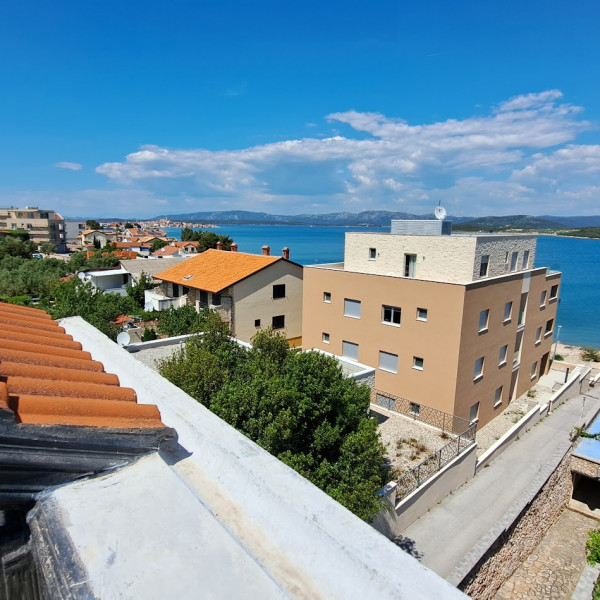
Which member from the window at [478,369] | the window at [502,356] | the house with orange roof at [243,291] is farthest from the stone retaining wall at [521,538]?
the house with orange roof at [243,291]

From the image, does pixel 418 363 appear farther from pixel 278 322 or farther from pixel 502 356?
pixel 278 322

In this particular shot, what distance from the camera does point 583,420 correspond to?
27.1 m

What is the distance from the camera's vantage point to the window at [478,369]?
76.0ft

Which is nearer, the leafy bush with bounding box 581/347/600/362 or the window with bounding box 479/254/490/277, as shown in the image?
the window with bounding box 479/254/490/277

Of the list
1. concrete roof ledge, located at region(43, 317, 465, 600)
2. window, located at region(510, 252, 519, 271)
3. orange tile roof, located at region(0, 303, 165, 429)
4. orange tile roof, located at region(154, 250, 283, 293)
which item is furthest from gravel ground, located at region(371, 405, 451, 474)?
orange tile roof, located at region(154, 250, 283, 293)

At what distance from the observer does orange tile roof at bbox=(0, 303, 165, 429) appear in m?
2.70

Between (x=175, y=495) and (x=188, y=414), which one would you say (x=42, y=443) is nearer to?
(x=175, y=495)

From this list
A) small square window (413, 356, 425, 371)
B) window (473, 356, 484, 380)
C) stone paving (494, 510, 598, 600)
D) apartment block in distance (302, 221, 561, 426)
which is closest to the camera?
stone paving (494, 510, 598, 600)

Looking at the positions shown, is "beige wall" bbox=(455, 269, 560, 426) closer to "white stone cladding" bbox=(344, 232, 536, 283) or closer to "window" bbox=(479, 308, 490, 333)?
"window" bbox=(479, 308, 490, 333)

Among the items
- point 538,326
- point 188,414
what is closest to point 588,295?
point 538,326

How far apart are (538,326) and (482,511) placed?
59.2ft

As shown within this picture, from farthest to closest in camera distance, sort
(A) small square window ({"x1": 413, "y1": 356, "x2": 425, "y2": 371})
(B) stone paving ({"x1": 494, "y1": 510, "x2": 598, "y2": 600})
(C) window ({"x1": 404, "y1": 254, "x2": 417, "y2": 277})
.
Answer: (C) window ({"x1": 404, "y1": 254, "x2": 417, "y2": 277}), (A) small square window ({"x1": 413, "y1": 356, "x2": 425, "y2": 371}), (B) stone paving ({"x1": 494, "y1": 510, "x2": 598, "y2": 600})

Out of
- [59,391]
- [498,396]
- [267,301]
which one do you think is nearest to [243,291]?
[267,301]

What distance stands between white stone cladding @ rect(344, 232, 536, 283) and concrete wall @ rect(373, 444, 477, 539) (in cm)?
928
